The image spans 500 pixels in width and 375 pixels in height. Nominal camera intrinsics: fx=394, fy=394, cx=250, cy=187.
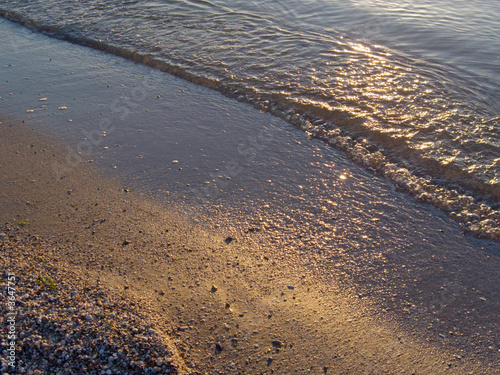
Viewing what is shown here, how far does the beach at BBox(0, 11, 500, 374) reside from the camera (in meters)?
3.22

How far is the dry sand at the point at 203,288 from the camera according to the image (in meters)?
3.24

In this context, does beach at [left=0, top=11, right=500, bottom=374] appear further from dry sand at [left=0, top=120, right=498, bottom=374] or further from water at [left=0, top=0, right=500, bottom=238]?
water at [left=0, top=0, right=500, bottom=238]

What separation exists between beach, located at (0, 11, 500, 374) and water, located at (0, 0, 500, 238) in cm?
65

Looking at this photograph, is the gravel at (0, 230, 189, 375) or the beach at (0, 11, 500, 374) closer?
the gravel at (0, 230, 189, 375)

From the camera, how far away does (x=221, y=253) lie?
416cm

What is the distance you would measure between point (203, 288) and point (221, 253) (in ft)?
1.68

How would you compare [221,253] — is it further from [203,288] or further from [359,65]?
[359,65]

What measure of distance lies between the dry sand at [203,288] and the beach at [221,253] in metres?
0.01

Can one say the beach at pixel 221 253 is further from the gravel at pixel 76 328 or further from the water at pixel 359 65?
the water at pixel 359 65

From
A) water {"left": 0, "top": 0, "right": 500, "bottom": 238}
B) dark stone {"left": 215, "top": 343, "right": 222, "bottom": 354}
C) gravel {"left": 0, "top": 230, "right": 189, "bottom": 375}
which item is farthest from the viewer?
water {"left": 0, "top": 0, "right": 500, "bottom": 238}

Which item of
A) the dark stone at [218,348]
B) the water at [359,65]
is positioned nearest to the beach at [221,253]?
the dark stone at [218,348]

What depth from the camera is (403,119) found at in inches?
265

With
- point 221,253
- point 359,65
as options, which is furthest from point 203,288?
point 359,65

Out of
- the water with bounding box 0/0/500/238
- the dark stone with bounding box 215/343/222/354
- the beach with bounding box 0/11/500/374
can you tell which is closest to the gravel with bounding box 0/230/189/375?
the beach with bounding box 0/11/500/374
